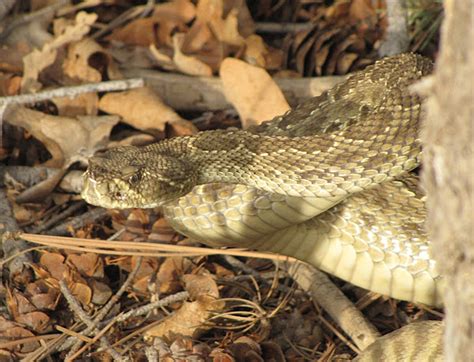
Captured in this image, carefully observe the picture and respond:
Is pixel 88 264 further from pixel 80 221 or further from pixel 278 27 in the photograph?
pixel 278 27

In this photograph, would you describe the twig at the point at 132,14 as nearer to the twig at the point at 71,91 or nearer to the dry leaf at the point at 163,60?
the dry leaf at the point at 163,60

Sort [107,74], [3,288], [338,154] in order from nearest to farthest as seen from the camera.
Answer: [338,154], [3,288], [107,74]

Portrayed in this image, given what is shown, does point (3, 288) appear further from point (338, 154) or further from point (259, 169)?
point (338, 154)

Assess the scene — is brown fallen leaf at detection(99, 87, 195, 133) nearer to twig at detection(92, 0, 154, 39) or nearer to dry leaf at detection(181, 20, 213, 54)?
dry leaf at detection(181, 20, 213, 54)

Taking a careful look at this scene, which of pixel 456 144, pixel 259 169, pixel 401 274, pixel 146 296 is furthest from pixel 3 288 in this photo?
pixel 456 144

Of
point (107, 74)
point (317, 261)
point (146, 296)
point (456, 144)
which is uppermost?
point (456, 144)

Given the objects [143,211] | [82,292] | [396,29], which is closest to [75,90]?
[143,211]

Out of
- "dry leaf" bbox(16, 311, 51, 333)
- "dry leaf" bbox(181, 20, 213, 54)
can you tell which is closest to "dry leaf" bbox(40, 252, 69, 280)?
"dry leaf" bbox(16, 311, 51, 333)
